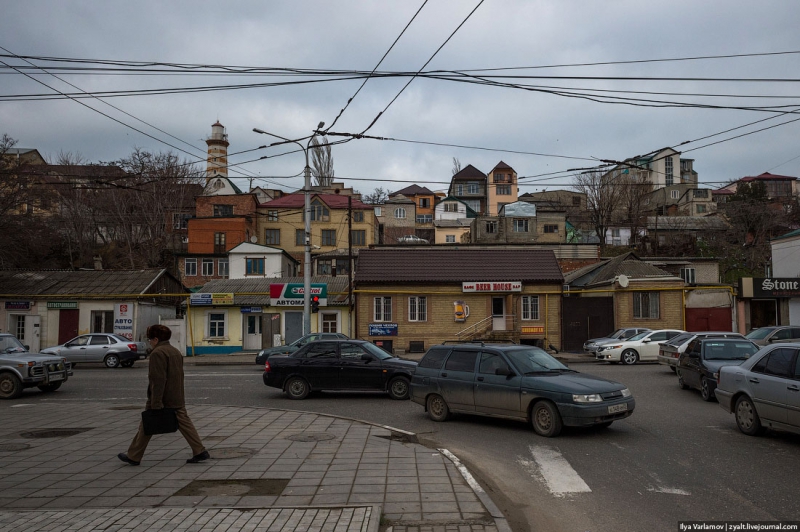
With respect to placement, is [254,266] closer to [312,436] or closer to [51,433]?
[51,433]

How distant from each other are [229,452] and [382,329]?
24558 millimetres

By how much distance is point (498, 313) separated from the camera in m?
34.7

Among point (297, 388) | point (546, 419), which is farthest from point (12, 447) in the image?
point (546, 419)

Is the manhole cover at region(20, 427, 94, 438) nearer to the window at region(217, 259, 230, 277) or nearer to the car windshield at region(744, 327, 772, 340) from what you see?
the car windshield at region(744, 327, 772, 340)

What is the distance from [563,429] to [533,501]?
172 inches

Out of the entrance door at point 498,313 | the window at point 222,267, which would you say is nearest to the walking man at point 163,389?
the entrance door at point 498,313

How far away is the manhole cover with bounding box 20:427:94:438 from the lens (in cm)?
1051

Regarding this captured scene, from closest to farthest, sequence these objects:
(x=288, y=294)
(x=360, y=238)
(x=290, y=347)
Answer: (x=290, y=347), (x=288, y=294), (x=360, y=238)

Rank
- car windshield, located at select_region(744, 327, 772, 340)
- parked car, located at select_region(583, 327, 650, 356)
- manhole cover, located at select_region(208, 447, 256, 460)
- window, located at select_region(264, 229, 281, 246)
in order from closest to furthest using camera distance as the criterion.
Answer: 1. manhole cover, located at select_region(208, 447, 256, 460)
2. car windshield, located at select_region(744, 327, 772, 340)
3. parked car, located at select_region(583, 327, 650, 356)
4. window, located at select_region(264, 229, 281, 246)

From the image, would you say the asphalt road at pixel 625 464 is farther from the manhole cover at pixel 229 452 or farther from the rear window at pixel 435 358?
the manhole cover at pixel 229 452

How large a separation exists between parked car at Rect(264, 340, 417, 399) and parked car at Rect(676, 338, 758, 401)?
273 inches

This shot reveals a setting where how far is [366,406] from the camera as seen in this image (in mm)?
14336

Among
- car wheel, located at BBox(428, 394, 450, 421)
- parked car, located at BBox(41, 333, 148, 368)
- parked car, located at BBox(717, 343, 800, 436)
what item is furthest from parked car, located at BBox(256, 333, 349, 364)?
parked car, located at BBox(717, 343, 800, 436)

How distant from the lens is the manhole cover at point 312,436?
32.4 ft
